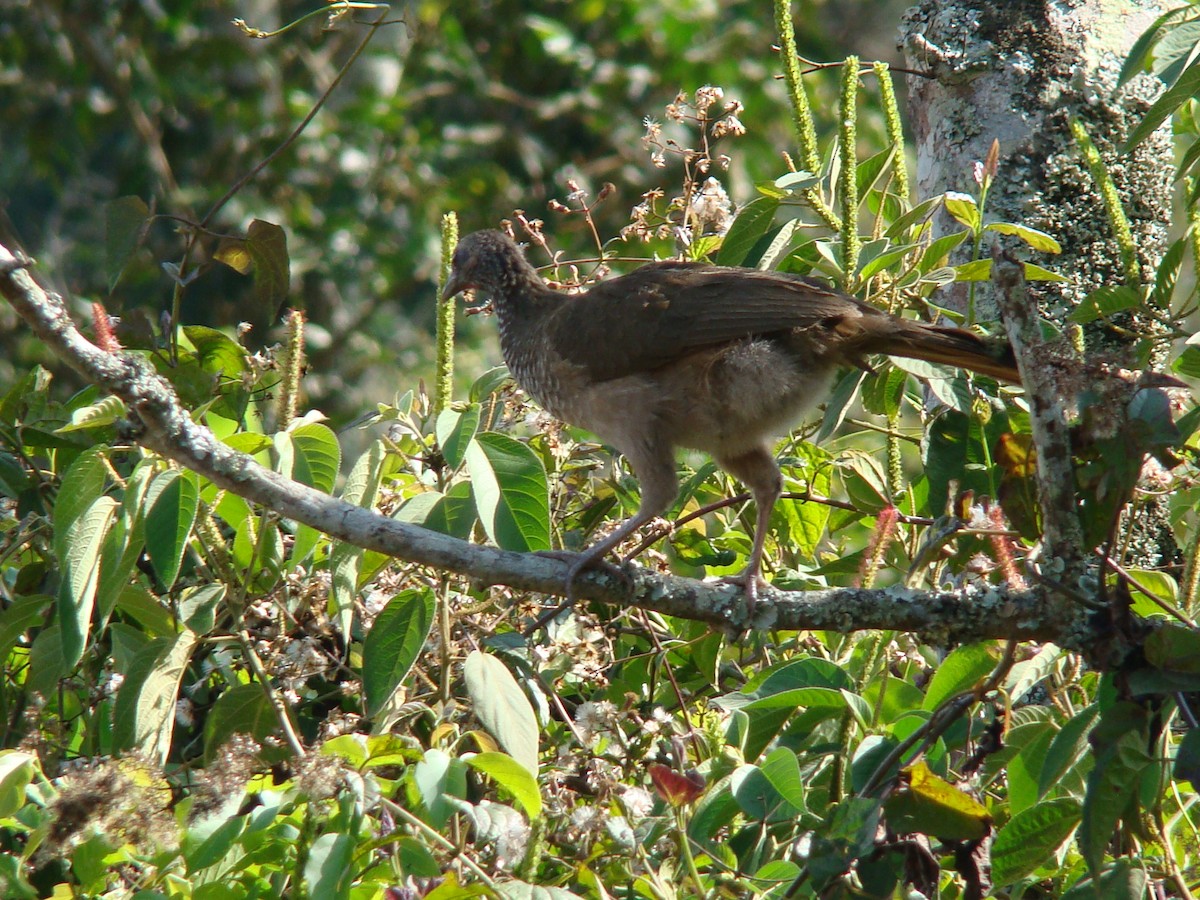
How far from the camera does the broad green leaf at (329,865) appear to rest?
1656 mm

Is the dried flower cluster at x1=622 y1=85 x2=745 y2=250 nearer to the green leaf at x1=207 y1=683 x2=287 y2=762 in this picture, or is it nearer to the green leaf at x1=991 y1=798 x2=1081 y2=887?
the green leaf at x1=207 y1=683 x2=287 y2=762

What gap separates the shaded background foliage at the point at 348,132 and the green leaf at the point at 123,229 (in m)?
5.95

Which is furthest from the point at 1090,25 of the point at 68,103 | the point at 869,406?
the point at 68,103

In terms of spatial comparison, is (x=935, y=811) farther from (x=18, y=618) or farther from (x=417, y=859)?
(x=18, y=618)

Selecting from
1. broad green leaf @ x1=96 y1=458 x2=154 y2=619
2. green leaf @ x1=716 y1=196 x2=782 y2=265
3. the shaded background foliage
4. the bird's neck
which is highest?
the shaded background foliage

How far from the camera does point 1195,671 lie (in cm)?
179

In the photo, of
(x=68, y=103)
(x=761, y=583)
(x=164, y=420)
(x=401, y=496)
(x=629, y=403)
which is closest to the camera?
(x=164, y=420)

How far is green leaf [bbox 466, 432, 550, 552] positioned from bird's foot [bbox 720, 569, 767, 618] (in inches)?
15.1

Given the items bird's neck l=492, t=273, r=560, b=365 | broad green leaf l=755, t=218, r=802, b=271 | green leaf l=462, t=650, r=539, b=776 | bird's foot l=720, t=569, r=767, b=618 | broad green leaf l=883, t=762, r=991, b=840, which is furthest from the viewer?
bird's neck l=492, t=273, r=560, b=365

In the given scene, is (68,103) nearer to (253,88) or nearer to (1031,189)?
(253,88)

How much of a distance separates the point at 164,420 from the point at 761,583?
118cm

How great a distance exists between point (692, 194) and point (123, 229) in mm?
1426

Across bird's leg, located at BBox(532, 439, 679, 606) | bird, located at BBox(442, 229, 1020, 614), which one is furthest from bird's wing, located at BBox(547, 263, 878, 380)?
bird's leg, located at BBox(532, 439, 679, 606)

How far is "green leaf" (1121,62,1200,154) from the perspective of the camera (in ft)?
6.95
